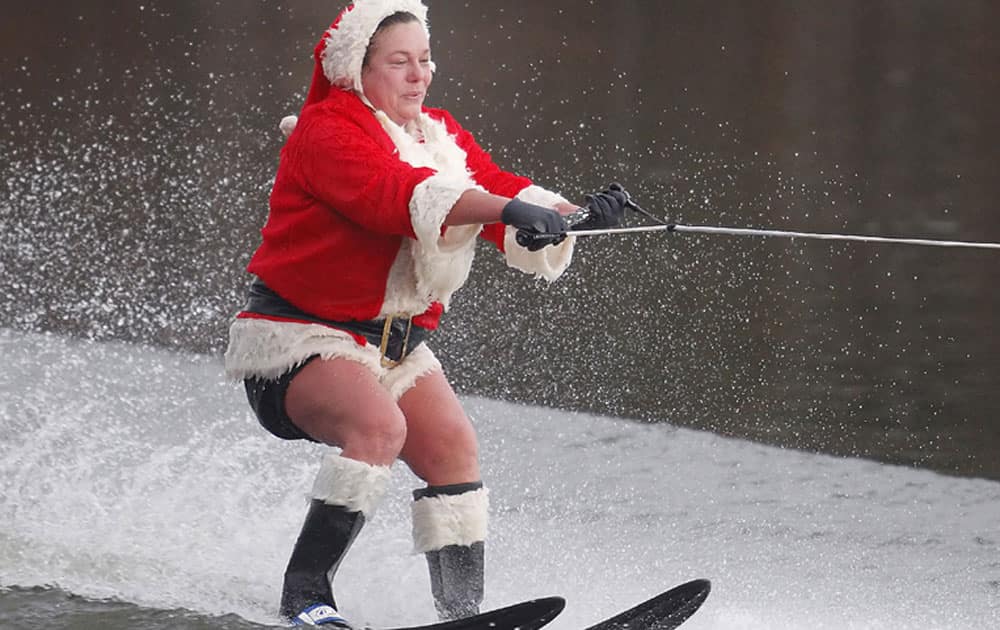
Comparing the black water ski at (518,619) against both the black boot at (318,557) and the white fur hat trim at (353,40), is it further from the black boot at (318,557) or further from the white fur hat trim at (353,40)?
the white fur hat trim at (353,40)

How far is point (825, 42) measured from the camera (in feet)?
49.9

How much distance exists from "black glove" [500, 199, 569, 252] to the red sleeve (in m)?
0.17

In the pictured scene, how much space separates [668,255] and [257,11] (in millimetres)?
8654

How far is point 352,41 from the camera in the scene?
116 inches

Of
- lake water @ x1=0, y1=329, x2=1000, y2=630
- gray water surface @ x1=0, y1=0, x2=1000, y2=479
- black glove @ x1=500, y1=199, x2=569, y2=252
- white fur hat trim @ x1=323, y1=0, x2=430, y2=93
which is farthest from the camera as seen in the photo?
gray water surface @ x1=0, y1=0, x2=1000, y2=479

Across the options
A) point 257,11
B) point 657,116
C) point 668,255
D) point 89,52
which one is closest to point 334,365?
point 668,255

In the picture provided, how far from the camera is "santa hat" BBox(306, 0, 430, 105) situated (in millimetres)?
2955

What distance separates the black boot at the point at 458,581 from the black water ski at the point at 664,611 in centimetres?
25

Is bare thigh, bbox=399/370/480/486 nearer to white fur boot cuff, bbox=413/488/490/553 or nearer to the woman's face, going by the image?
white fur boot cuff, bbox=413/488/490/553

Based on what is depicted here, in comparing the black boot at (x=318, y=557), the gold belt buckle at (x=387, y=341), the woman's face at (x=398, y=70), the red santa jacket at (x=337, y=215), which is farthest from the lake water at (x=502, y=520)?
the woman's face at (x=398, y=70)

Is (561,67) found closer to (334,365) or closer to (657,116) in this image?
(657,116)

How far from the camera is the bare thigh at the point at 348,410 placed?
287 centimetres

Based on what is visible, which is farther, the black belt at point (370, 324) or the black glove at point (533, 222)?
the black belt at point (370, 324)

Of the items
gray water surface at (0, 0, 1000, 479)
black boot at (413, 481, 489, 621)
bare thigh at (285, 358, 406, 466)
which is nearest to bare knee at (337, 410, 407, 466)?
bare thigh at (285, 358, 406, 466)
